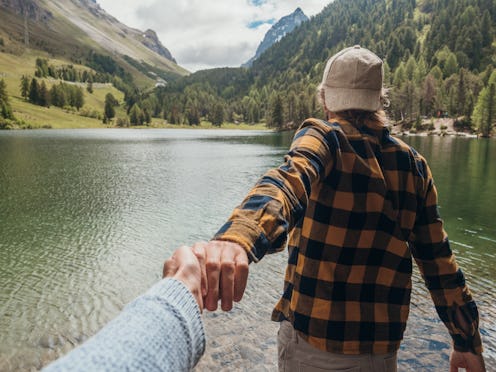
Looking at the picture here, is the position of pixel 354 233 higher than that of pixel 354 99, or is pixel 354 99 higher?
pixel 354 99

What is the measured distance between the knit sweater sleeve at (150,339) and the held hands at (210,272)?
0.07m

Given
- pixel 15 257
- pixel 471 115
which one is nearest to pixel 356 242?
pixel 15 257

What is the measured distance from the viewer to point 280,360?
288 cm

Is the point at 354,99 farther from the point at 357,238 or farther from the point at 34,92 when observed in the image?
the point at 34,92

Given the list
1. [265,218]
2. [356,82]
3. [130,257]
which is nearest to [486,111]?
[130,257]

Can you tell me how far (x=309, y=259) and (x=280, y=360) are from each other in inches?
37.3

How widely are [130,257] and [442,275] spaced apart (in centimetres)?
1432

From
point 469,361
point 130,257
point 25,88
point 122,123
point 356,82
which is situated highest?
point 25,88

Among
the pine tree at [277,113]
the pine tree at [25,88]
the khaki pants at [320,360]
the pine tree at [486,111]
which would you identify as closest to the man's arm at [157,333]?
the khaki pants at [320,360]

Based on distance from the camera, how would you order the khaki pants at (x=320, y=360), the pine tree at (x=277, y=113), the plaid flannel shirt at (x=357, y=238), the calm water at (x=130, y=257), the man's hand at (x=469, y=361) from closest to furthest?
the plaid flannel shirt at (x=357, y=238)
the khaki pants at (x=320, y=360)
the man's hand at (x=469, y=361)
the calm water at (x=130, y=257)
the pine tree at (x=277, y=113)

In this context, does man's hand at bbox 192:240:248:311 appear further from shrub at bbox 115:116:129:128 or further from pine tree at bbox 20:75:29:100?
pine tree at bbox 20:75:29:100

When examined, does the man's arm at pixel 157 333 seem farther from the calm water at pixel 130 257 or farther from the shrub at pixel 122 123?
the shrub at pixel 122 123

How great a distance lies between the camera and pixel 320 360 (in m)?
2.63

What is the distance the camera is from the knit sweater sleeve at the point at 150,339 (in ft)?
2.66
